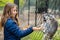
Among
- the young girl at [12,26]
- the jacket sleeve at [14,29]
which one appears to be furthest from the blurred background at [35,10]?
the jacket sleeve at [14,29]

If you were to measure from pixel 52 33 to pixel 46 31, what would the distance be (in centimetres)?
18

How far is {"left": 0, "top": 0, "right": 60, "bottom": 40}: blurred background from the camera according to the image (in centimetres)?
588

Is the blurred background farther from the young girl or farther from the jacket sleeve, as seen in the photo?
the jacket sleeve

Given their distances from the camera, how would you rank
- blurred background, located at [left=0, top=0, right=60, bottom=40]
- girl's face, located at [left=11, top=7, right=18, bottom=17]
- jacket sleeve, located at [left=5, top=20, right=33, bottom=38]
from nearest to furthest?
jacket sleeve, located at [left=5, top=20, right=33, bottom=38], girl's face, located at [left=11, top=7, right=18, bottom=17], blurred background, located at [left=0, top=0, right=60, bottom=40]

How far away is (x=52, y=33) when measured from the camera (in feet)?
18.1

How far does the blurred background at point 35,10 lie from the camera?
232 inches

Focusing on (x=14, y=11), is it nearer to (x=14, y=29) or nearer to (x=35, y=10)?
(x=14, y=29)

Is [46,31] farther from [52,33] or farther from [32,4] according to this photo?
[32,4]

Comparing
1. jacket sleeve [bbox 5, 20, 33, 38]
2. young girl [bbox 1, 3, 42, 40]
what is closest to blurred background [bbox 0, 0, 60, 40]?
young girl [bbox 1, 3, 42, 40]

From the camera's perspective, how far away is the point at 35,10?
614 centimetres

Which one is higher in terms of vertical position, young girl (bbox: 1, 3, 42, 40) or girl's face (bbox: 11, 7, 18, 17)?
girl's face (bbox: 11, 7, 18, 17)

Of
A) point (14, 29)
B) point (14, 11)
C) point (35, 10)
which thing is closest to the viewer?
point (14, 29)

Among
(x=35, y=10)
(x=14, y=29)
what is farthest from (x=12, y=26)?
(x=35, y=10)

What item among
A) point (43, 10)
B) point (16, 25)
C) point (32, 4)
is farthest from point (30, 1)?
point (16, 25)
